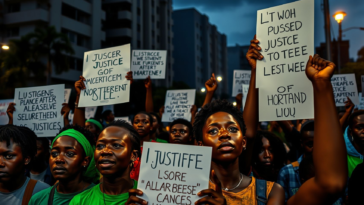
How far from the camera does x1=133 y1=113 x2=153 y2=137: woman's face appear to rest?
193 inches

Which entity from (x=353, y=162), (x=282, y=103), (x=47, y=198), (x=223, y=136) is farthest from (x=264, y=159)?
(x=47, y=198)

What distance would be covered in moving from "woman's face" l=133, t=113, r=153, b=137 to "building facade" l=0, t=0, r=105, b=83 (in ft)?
93.4

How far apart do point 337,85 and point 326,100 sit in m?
5.48

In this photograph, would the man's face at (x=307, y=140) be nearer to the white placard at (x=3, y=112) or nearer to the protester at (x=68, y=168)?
the protester at (x=68, y=168)

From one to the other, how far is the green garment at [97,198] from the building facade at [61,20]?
30662 mm

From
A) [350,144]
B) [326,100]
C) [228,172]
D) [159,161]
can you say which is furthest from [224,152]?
[350,144]

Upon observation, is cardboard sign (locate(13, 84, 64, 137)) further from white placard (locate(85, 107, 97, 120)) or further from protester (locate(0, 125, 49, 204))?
white placard (locate(85, 107, 97, 120))

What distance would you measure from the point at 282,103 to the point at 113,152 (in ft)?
4.93

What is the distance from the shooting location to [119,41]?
4419 centimetres

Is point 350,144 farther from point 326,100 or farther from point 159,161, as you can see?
point 159,161

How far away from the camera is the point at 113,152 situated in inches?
97.3

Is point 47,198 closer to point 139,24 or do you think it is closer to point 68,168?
point 68,168

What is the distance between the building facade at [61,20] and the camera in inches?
1225

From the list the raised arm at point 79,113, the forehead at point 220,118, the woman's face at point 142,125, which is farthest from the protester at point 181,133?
the forehead at point 220,118
